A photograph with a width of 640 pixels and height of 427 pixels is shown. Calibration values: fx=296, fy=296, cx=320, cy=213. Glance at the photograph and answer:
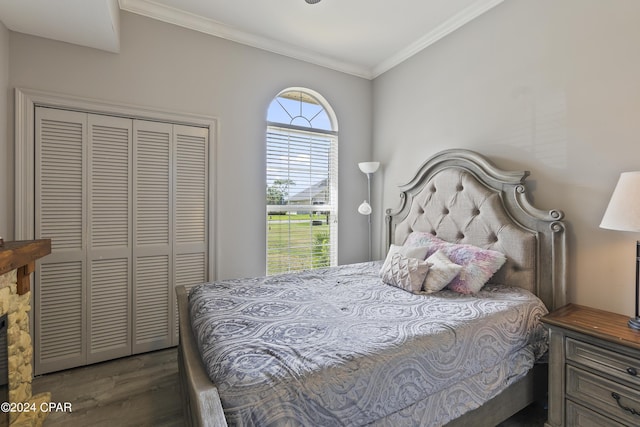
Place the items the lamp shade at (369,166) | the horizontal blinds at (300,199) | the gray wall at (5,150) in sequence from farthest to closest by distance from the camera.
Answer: the lamp shade at (369,166) → the horizontal blinds at (300,199) → the gray wall at (5,150)

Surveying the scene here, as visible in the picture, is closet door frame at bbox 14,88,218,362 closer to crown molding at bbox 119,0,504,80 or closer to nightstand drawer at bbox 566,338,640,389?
crown molding at bbox 119,0,504,80

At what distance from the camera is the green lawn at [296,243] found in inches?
120

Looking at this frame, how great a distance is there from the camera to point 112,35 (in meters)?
2.13

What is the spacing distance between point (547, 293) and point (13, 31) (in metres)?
4.01

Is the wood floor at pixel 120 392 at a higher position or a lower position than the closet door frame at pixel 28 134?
lower

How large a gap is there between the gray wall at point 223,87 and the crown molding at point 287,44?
55 millimetres

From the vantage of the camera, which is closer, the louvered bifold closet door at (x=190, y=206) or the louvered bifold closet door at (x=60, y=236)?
the louvered bifold closet door at (x=60, y=236)

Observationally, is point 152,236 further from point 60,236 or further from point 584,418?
point 584,418

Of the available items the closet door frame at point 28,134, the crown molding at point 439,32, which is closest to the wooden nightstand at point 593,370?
the crown molding at point 439,32

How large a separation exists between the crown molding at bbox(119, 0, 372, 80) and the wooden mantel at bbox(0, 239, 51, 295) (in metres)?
1.94

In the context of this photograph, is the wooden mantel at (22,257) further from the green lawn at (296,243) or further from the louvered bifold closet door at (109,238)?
the green lawn at (296,243)

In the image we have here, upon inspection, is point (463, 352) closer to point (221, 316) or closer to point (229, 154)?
point (221, 316)

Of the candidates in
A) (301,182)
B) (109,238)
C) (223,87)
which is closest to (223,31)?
(223,87)

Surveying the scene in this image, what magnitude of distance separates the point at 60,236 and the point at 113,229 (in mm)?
335
